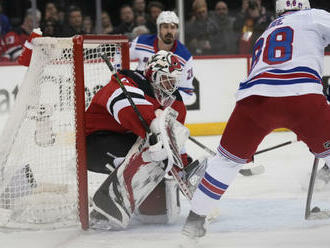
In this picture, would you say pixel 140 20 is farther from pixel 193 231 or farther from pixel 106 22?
pixel 193 231

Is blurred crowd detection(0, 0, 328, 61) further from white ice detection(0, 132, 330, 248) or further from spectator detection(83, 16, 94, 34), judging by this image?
white ice detection(0, 132, 330, 248)

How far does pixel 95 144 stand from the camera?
3.08 metres

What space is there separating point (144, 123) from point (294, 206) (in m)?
0.94

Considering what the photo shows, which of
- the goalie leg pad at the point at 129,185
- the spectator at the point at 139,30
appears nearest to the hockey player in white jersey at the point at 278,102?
the goalie leg pad at the point at 129,185

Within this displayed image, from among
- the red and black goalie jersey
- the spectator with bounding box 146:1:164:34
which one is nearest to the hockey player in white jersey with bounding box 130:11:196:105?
the red and black goalie jersey

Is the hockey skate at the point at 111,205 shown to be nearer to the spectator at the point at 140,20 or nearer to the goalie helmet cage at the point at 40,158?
the goalie helmet cage at the point at 40,158

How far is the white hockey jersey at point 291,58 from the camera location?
2.60m

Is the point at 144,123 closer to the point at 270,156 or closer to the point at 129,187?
the point at 129,187

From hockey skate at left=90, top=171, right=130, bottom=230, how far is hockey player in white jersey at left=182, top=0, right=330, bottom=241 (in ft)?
1.10

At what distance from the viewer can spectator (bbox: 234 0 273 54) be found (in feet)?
20.4

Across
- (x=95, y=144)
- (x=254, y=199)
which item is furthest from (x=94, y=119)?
(x=254, y=199)

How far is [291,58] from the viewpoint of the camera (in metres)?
2.62

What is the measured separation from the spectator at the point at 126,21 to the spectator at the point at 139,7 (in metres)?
0.04

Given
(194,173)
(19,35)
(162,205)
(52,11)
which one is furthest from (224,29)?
(162,205)
